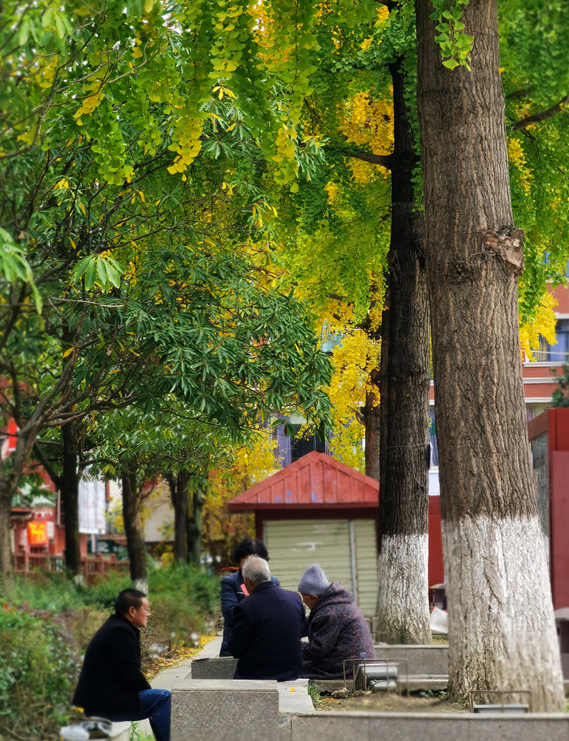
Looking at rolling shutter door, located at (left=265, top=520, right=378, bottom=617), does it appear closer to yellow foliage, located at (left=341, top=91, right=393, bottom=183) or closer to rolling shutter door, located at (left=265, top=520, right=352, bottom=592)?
rolling shutter door, located at (left=265, top=520, right=352, bottom=592)

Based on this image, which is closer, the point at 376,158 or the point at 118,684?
the point at 118,684

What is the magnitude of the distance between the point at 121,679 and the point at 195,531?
896 inches

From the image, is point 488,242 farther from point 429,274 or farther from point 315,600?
point 315,600

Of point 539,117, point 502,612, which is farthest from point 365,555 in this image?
point 502,612

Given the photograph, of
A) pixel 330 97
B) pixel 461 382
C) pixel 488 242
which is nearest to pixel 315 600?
pixel 461 382

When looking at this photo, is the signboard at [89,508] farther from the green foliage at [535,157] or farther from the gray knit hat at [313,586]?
the gray knit hat at [313,586]

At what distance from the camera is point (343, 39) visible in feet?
43.1

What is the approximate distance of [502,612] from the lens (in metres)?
6.66

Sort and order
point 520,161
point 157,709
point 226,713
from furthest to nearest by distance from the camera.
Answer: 1. point 520,161
2. point 157,709
3. point 226,713

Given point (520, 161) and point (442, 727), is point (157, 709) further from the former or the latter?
point (520, 161)

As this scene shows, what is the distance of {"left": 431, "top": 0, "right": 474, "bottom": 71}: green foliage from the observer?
6.98 m

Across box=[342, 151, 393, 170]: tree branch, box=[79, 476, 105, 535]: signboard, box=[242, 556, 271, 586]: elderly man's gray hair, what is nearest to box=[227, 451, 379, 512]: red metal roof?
box=[342, 151, 393, 170]: tree branch

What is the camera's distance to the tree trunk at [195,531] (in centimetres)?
2789

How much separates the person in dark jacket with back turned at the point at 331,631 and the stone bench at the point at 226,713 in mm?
2286
